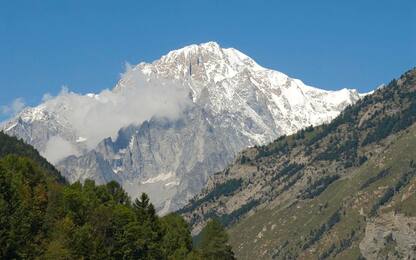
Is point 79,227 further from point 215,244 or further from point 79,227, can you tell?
point 215,244

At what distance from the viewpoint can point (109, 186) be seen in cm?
19350

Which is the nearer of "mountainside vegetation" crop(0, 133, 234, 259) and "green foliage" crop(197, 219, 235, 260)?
"mountainside vegetation" crop(0, 133, 234, 259)

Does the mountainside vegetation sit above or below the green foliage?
above

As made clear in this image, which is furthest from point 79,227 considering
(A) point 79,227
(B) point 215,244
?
(B) point 215,244

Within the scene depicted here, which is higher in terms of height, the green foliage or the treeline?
the treeline

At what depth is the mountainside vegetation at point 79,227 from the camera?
127 m

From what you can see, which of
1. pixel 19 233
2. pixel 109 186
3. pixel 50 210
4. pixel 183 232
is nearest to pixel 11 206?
pixel 19 233

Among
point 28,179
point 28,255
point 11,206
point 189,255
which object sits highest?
point 28,179

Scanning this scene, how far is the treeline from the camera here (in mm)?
127188

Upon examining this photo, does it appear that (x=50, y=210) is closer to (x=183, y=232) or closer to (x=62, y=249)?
(x=62, y=249)

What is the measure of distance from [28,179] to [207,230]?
116 feet

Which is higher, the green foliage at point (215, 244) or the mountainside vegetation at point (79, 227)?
the mountainside vegetation at point (79, 227)

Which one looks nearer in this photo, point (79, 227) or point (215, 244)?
point (79, 227)

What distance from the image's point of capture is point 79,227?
458 ft
